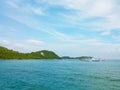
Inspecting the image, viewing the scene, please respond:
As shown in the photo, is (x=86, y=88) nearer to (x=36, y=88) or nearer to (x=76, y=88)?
(x=76, y=88)

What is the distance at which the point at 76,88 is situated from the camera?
43500mm

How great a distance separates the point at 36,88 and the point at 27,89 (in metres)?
2.12

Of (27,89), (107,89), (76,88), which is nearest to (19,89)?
(27,89)

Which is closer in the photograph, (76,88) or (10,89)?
(10,89)

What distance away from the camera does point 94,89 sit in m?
42.3

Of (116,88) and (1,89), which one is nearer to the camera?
(1,89)

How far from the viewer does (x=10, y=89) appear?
4088 centimetres

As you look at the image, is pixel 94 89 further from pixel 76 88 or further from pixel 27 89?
pixel 27 89

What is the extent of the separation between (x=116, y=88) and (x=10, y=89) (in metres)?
22.6

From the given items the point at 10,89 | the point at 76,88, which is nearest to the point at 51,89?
the point at 76,88

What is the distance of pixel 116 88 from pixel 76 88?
8761 mm

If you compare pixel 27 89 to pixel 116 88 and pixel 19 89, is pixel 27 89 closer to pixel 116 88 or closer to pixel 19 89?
pixel 19 89

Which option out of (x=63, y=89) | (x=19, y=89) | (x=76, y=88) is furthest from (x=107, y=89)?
(x=19, y=89)

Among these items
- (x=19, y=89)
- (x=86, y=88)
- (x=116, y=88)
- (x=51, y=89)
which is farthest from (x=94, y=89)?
(x=19, y=89)
